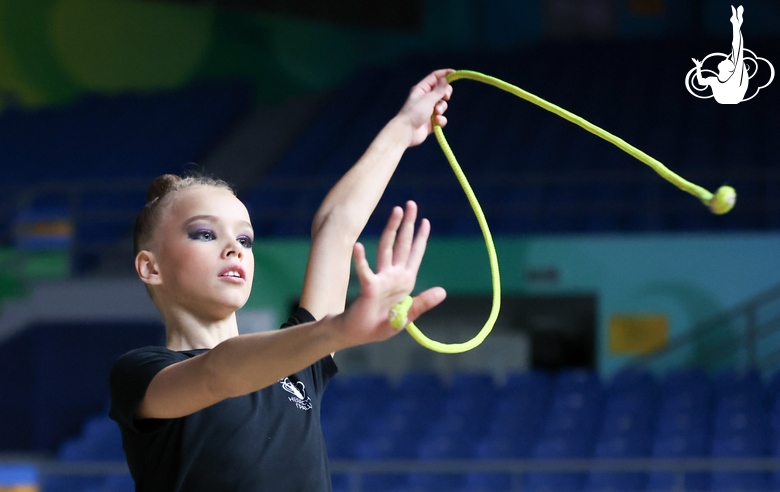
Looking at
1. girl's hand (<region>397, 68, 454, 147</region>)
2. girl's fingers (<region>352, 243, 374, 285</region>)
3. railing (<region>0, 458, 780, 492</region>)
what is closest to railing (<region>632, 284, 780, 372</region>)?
railing (<region>0, 458, 780, 492</region>)

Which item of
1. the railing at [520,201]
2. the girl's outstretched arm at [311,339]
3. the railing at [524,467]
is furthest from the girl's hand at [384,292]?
the railing at [520,201]

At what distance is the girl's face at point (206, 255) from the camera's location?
1.54 m

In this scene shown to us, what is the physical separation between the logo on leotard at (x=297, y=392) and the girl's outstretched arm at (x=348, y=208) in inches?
5.6

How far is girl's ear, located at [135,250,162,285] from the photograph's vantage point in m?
1.60

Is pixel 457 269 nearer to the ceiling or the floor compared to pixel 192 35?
nearer to the floor

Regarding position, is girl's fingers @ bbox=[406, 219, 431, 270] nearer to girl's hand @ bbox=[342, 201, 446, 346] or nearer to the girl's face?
girl's hand @ bbox=[342, 201, 446, 346]

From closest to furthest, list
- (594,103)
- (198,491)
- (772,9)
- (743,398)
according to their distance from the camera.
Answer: (198,491)
(743,398)
(594,103)
(772,9)

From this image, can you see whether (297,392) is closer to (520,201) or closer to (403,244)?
(403,244)

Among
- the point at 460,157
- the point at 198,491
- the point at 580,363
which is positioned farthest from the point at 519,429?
the point at 198,491

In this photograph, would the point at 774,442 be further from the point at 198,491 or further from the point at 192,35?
the point at 192,35

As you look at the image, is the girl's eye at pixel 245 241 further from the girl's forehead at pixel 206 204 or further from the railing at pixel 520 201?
the railing at pixel 520 201

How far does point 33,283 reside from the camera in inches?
319

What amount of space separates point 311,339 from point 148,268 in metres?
0.50

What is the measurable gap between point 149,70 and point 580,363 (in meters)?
5.96
